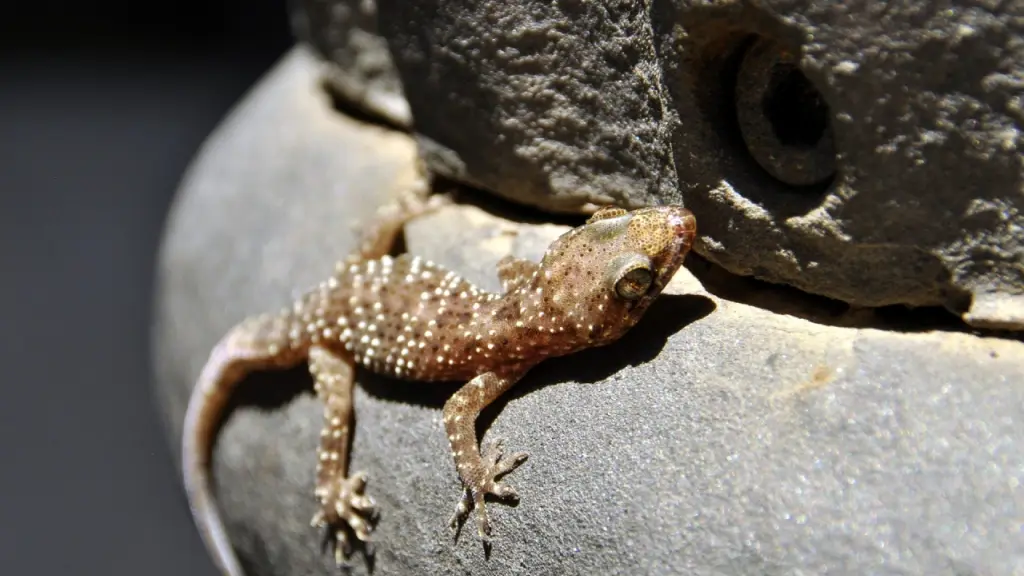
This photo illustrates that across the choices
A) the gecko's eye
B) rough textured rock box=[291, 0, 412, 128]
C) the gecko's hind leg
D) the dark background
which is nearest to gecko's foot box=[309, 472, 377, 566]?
the gecko's hind leg

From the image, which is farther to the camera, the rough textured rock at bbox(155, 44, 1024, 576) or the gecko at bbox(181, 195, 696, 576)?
the gecko at bbox(181, 195, 696, 576)

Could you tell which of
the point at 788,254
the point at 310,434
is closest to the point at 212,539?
the point at 310,434

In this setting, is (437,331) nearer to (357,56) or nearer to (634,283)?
(634,283)

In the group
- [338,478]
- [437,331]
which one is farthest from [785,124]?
[338,478]

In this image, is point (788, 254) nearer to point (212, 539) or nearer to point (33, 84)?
point (212, 539)

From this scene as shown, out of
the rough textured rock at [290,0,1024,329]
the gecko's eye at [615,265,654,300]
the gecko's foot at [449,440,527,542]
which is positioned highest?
the rough textured rock at [290,0,1024,329]

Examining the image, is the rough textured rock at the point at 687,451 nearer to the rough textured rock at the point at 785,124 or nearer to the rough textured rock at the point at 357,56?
the rough textured rock at the point at 785,124

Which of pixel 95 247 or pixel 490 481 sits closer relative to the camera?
pixel 490 481

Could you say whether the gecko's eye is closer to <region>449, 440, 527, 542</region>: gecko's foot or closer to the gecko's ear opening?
the gecko's ear opening
